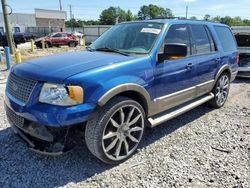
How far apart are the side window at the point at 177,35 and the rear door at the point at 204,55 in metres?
0.21

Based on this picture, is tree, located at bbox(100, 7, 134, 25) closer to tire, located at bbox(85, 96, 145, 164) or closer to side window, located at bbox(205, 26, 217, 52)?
side window, located at bbox(205, 26, 217, 52)

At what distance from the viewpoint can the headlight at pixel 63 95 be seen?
2.78 m

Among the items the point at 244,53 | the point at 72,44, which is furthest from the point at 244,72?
the point at 72,44

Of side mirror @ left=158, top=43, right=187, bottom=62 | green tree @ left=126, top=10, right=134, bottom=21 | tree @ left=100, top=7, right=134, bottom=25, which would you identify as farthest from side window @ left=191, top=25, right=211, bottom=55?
tree @ left=100, top=7, right=134, bottom=25

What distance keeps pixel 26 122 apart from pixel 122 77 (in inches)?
51.4

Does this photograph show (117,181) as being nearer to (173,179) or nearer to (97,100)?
(173,179)

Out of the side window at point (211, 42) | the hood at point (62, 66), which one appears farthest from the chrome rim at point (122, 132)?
the side window at point (211, 42)

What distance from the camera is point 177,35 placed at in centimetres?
417

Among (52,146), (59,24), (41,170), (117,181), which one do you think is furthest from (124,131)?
(59,24)

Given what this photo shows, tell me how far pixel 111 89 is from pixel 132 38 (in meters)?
1.34

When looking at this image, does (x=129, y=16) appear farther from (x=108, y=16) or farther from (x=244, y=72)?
(x=244, y=72)

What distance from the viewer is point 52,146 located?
3047 millimetres

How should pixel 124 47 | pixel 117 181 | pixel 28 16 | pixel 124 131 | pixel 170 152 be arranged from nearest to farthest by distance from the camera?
pixel 117 181, pixel 124 131, pixel 170 152, pixel 124 47, pixel 28 16

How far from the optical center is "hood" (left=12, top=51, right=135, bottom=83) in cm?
289
